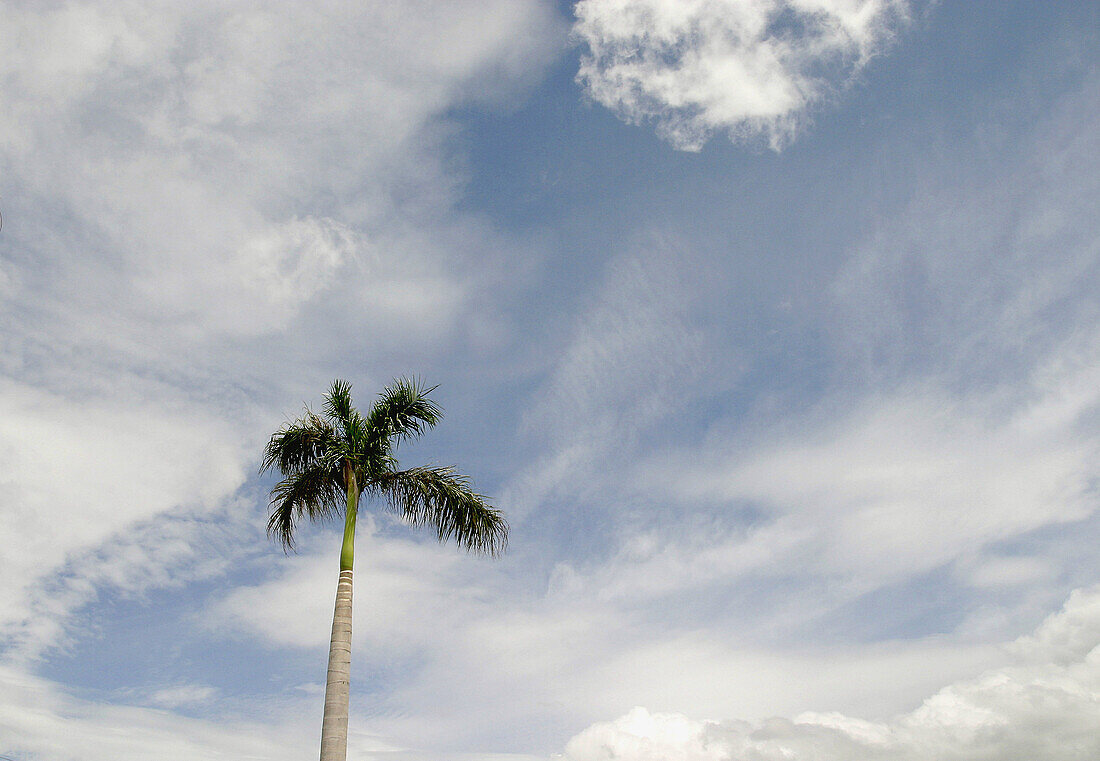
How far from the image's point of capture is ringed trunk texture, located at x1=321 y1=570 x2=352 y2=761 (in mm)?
16719

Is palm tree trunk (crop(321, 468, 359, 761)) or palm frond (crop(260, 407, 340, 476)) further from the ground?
→ palm frond (crop(260, 407, 340, 476))

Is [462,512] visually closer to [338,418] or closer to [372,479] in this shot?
[372,479]

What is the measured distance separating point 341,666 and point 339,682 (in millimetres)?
380

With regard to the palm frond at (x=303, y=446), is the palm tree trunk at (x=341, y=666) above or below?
below

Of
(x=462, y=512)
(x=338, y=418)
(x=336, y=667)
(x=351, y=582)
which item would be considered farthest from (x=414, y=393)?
(x=336, y=667)

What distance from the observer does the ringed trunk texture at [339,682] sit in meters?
16.7

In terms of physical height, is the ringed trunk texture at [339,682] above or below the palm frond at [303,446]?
below

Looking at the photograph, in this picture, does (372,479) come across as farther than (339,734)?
Yes

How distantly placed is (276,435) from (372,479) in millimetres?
3211

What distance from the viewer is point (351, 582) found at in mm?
18953

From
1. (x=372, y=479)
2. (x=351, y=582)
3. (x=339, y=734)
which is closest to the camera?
(x=339, y=734)

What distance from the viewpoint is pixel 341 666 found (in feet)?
58.0

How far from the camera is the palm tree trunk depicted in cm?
1675

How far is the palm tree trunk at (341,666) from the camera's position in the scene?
16750mm
